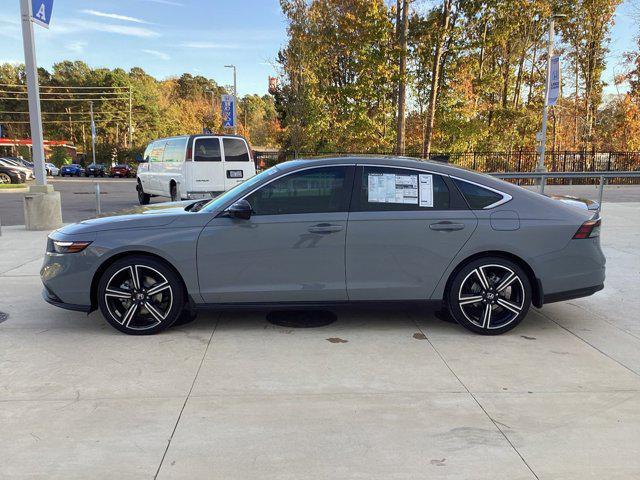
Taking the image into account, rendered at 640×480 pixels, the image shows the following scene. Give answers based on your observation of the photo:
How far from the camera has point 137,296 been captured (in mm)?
4520

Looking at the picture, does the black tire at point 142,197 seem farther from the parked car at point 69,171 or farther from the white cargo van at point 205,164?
the parked car at point 69,171

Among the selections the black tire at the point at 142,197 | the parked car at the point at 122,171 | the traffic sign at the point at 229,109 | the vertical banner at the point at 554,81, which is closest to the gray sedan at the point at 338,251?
the black tire at the point at 142,197

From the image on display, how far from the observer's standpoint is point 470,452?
281 cm

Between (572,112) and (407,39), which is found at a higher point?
(407,39)

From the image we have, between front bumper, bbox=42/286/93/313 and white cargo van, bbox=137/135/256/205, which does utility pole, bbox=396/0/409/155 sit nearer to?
white cargo van, bbox=137/135/256/205

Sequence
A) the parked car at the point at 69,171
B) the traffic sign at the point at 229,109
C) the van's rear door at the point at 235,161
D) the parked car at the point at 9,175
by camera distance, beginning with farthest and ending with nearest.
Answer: the parked car at the point at 69,171 → the traffic sign at the point at 229,109 → the parked car at the point at 9,175 → the van's rear door at the point at 235,161

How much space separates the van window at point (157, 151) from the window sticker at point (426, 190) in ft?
39.3

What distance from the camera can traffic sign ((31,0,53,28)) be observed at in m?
9.37

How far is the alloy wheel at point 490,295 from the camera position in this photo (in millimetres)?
4555

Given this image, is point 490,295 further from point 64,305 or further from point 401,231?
point 64,305

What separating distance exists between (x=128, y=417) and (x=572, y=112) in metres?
38.2

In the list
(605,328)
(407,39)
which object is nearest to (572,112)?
(407,39)

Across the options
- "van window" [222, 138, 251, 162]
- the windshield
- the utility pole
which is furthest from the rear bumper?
the utility pole

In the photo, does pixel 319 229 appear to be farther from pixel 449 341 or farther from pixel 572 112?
pixel 572 112
